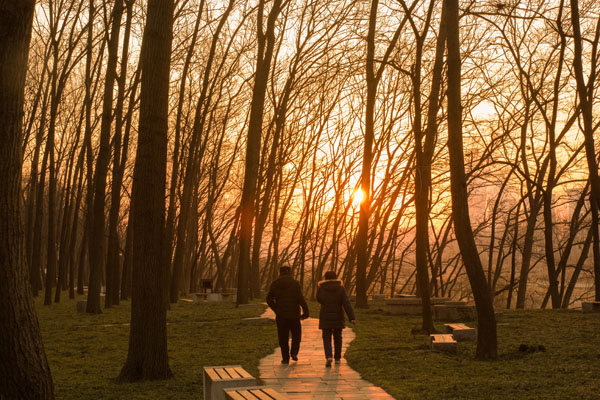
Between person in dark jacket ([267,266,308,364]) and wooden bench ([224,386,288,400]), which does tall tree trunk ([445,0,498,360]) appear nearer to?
person in dark jacket ([267,266,308,364])

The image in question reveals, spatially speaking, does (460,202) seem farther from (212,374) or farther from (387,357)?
(212,374)

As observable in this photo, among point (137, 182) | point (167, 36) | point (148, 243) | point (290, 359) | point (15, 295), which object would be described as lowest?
point (290, 359)

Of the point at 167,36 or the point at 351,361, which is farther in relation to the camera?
the point at 351,361

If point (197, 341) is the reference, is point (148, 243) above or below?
above

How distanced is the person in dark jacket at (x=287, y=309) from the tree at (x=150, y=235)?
6.41ft

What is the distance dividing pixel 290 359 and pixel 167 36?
5.50 m

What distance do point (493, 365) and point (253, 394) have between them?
551 centimetres

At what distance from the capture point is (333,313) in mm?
10789

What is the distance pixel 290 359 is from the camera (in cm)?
1146

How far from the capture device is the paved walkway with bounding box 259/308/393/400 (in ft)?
26.5

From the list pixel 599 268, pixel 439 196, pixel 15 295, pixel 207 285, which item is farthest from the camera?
pixel 439 196

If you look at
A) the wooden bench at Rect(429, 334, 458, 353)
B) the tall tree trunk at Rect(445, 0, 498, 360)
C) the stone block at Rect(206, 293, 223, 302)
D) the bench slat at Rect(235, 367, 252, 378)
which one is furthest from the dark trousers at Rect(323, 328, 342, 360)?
the stone block at Rect(206, 293, 223, 302)

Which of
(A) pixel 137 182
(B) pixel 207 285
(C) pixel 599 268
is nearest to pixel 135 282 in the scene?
(A) pixel 137 182

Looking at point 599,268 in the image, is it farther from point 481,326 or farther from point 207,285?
point 207,285
